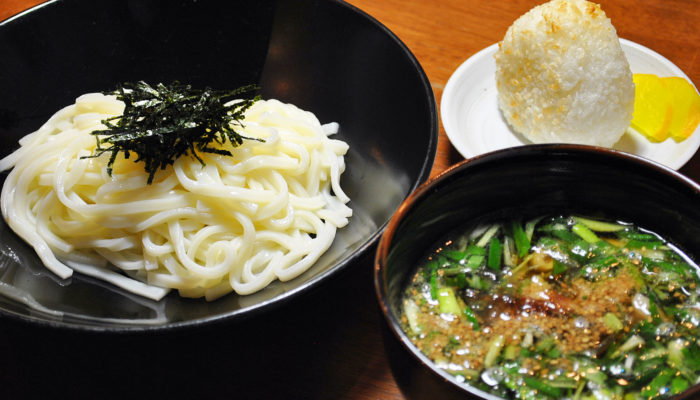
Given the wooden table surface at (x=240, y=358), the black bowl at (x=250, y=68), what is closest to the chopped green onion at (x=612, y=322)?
the wooden table surface at (x=240, y=358)

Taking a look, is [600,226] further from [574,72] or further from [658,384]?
[574,72]

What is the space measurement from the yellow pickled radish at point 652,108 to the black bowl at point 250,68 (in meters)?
0.72

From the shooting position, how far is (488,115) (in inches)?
81.5

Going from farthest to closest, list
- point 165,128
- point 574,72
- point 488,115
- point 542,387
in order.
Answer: point 488,115 → point 574,72 → point 165,128 → point 542,387

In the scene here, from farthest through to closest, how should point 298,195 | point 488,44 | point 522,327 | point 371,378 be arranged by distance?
1. point 488,44
2. point 298,195
3. point 371,378
4. point 522,327

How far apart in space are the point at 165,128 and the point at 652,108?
1449mm

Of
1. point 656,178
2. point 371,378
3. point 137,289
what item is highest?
point 656,178

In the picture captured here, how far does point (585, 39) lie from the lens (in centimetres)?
179

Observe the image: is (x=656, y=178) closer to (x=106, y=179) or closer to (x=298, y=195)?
(x=298, y=195)

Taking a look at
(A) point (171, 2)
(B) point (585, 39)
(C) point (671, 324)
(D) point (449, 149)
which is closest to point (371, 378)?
(C) point (671, 324)

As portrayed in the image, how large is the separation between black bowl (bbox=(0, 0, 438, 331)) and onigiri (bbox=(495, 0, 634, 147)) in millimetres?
371

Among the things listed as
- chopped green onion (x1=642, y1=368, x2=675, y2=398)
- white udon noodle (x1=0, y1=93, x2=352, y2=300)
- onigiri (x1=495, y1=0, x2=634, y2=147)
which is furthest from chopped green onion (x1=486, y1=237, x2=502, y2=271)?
onigiri (x1=495, y1=0, x2=634, y2=147)

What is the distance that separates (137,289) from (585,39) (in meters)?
1.41

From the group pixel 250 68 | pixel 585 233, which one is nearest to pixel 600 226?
pixel 585 233
